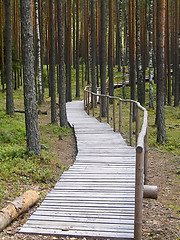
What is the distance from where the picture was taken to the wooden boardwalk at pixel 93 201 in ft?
14.0

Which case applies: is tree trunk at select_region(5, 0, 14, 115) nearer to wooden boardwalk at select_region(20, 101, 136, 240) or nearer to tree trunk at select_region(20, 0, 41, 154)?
tree trunk at select_region(20, 0, 41, 154)

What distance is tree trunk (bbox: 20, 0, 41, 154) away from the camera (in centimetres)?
787

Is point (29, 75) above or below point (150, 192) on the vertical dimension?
above

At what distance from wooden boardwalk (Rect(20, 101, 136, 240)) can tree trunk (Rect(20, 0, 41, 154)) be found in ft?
4.69

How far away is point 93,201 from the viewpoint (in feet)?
17.1

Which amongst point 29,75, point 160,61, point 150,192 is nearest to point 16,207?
point 150,192

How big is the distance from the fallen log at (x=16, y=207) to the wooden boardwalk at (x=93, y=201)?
0.94 feet

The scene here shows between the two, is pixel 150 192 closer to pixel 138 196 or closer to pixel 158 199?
pixel 158 199

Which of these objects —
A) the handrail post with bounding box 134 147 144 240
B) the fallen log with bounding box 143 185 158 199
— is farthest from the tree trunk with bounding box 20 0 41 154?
the handrail post with bounding box 134 147 144 240

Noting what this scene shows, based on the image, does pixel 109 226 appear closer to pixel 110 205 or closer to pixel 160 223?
pixel 110 205

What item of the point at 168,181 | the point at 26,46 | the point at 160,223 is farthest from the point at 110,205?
the point at 26,46

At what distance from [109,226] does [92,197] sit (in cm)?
112

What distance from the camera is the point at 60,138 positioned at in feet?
39.0

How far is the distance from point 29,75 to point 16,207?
13.6 ft
